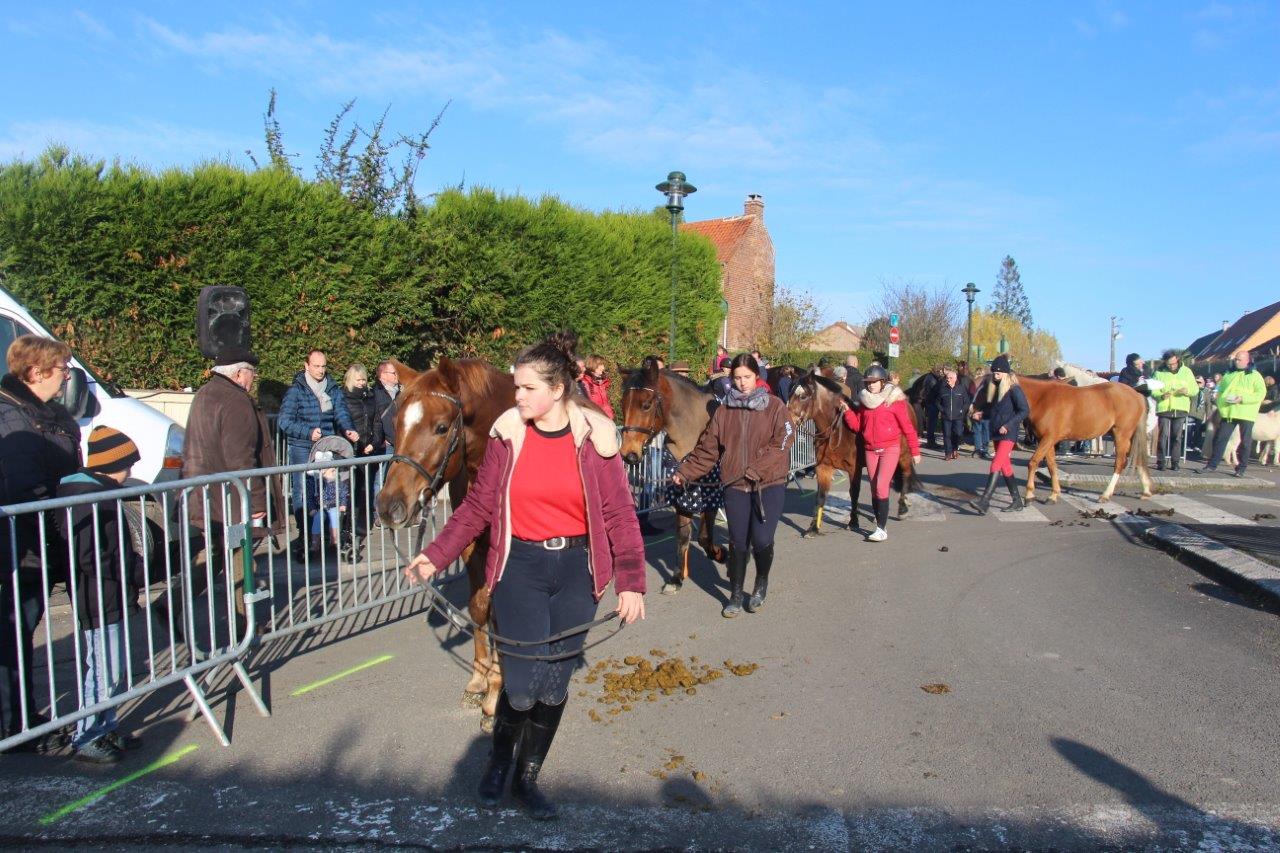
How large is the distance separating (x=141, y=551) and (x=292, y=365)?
7.20 metres

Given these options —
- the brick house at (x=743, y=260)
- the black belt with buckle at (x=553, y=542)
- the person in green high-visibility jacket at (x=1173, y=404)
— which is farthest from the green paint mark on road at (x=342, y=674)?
the brick house at (x=743, y=260)

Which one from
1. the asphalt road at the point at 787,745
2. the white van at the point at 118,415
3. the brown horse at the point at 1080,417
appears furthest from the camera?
the brown horse at the point at 1080,417

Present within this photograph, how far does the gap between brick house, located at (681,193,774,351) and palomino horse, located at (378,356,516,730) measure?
3521 cm

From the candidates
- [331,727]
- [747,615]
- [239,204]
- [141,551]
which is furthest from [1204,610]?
[239,204]

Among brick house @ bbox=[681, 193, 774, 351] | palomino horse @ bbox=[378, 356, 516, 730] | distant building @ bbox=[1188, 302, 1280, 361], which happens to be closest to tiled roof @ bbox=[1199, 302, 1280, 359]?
distant building @ bbox=[1188, 302, 1280, 361]

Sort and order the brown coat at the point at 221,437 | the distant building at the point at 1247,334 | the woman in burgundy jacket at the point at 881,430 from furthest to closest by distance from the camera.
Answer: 1. the distant building at the point at 1247,334
2. the woman in burgundy jacket at the point at 881,430
3. the brown coat at the point at 221,437

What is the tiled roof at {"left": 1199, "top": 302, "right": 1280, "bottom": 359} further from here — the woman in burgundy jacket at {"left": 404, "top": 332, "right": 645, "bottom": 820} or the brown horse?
the woman in burgundy jacket at {"left": 404, "top": 332, "right": 645, "bottom": 820}

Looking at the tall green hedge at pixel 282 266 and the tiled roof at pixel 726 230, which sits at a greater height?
the tiled roof at pixel 726 230

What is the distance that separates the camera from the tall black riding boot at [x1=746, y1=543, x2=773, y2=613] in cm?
726

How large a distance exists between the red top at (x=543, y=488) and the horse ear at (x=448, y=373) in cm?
112

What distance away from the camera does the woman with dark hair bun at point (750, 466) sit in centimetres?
712

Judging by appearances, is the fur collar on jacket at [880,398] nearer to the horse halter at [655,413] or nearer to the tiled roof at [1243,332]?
the horse halter at [655,413]

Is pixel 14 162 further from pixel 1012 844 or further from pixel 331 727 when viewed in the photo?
pixel 1012 844

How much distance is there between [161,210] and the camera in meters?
10.6
